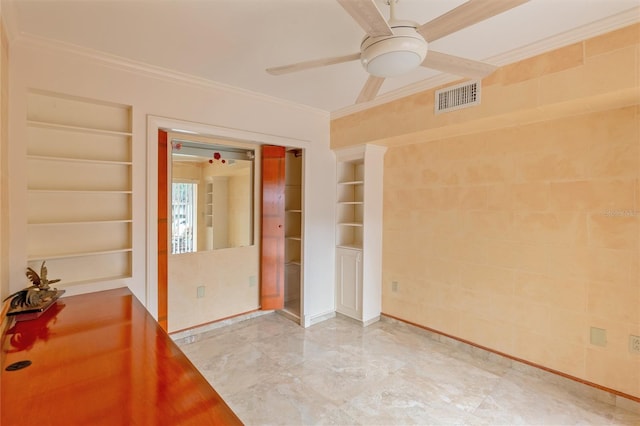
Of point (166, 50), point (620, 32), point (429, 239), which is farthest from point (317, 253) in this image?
point (620, 32)

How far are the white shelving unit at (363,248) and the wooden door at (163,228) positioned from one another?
6.50ft

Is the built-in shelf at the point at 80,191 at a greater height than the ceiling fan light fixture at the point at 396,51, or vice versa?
the ceiling fan light fixture at the point at 396,51

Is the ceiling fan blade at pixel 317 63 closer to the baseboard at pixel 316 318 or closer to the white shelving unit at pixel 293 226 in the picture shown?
the white shelving unit at pixel 293 226

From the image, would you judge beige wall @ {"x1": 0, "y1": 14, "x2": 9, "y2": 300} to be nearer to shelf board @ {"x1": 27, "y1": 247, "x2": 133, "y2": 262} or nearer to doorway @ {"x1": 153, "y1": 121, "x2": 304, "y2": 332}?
shelf board @ {"x1": 27, "y1": 247, "x2": 133, "y2": 262}

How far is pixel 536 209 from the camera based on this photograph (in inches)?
97.3

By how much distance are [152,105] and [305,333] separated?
2.73 meters

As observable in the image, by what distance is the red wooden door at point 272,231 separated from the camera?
3586 mm

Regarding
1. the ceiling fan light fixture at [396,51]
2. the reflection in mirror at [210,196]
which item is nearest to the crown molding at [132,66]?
the reflection in mirror at [210,196]

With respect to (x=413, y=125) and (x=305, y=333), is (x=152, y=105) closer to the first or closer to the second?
(x=413, y=125)

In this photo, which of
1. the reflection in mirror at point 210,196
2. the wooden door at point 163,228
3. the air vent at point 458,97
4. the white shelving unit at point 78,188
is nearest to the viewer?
the white shelving unit at point 78,188

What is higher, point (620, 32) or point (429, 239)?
point (620, 32)

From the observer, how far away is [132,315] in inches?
67.9

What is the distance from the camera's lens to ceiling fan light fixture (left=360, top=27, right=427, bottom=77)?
138 centimetres

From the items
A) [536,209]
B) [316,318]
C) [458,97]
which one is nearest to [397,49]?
[458,97]
